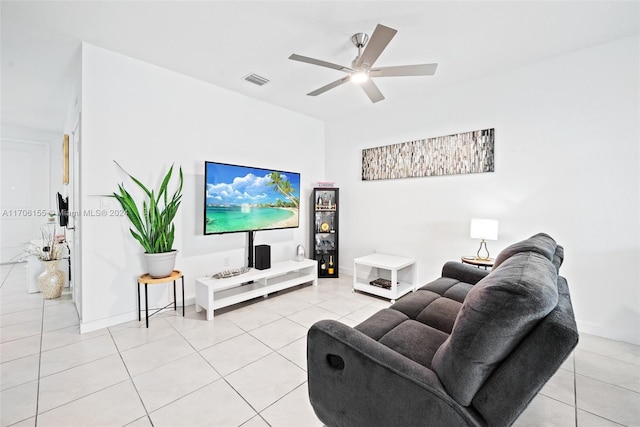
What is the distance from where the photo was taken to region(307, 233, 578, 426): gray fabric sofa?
868 millimetres

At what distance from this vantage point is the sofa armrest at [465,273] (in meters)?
2.42

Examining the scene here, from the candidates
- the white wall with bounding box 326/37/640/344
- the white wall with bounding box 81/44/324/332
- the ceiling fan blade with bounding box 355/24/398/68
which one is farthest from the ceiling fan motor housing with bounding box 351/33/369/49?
the white wall with bounding box 81/44/324/332

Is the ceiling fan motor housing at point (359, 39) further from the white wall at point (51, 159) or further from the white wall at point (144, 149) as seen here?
the white wall at point (51, 159)

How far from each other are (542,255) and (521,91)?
239cm

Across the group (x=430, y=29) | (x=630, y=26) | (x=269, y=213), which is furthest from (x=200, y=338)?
(x=630, y=26)

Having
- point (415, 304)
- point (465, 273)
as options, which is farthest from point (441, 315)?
point (465, 273)

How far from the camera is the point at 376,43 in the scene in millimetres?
1975

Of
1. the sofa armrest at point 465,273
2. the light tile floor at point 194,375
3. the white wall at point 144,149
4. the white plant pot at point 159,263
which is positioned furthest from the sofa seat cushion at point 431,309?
the white wall at point 144,149

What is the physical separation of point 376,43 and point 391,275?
8.34 feet

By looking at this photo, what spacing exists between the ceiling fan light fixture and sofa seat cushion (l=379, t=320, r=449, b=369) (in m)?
1.95

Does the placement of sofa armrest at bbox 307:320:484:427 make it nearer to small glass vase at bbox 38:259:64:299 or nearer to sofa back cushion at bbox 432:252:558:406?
sofa back cushion at bbox 432:252:558:406

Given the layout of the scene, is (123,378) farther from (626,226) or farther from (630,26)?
(630,26)

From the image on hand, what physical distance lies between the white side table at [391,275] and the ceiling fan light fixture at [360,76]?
6.75 feet

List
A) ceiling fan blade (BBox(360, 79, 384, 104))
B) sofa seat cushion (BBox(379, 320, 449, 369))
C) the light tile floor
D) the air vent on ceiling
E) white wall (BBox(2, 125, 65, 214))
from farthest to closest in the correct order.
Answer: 1. white wall (BBox(2, 125, 65, 214))
2. the air vent on ceiling
3. ceiling fan blade (BBox(360, 79, 384, 104))
4. the light tile floor
5. sofa seat cushion (BBox(379, 320, 449, 369))
